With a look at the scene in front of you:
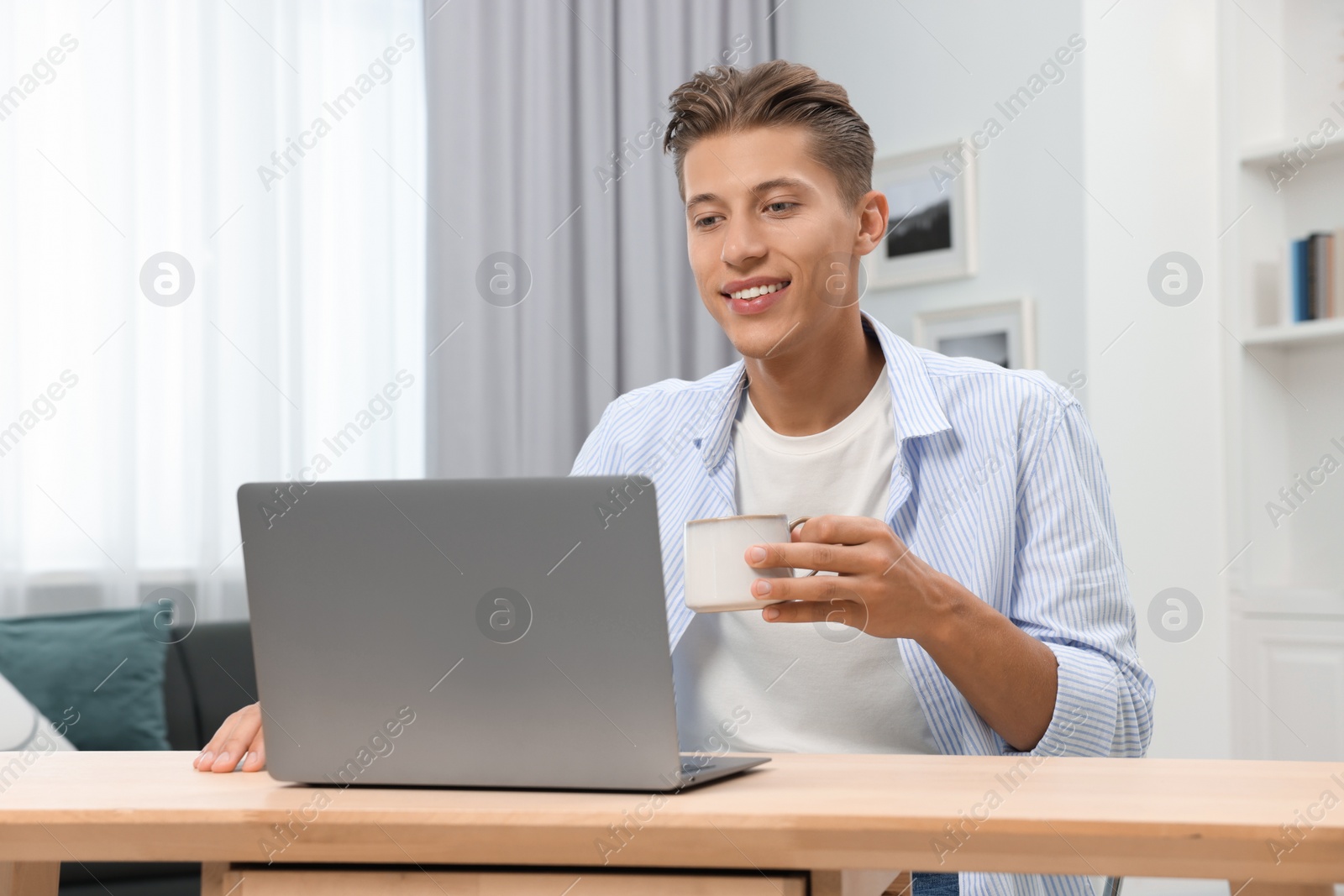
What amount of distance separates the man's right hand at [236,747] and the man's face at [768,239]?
0.70 m

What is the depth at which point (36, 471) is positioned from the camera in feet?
8.84

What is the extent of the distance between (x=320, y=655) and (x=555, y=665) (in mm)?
172

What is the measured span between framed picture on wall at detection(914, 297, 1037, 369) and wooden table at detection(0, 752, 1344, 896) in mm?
2225

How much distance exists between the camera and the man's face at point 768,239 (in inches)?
55.2

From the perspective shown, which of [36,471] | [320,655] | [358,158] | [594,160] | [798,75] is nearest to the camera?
[320,655]

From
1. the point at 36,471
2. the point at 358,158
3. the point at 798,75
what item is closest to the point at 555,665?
the point at 798,75

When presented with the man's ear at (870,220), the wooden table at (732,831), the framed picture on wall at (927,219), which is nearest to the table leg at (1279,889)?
Answer: the wooden table at (732,831)

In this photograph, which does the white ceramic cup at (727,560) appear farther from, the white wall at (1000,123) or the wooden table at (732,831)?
the white wall at (1000,123)

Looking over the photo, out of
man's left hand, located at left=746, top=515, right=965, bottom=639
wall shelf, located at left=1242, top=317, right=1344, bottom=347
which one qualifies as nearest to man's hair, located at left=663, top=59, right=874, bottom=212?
man's left hand, located at left=746, top=515, right=965, bottom=639

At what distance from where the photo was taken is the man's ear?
1524 millimetres

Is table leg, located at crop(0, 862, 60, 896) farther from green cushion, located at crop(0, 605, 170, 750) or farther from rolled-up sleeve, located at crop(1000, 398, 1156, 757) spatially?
green cushion, located at crop(0, 605, 170, 750)

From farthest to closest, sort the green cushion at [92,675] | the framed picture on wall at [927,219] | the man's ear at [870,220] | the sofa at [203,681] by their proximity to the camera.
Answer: the framed picture on wall at [927,219]
the sofa at [203,681]
the green cushion at [92,675]
the man's ear at [870,220]

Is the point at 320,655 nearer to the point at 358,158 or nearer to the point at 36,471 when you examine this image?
the point at 36,471

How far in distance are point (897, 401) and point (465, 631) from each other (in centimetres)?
72
